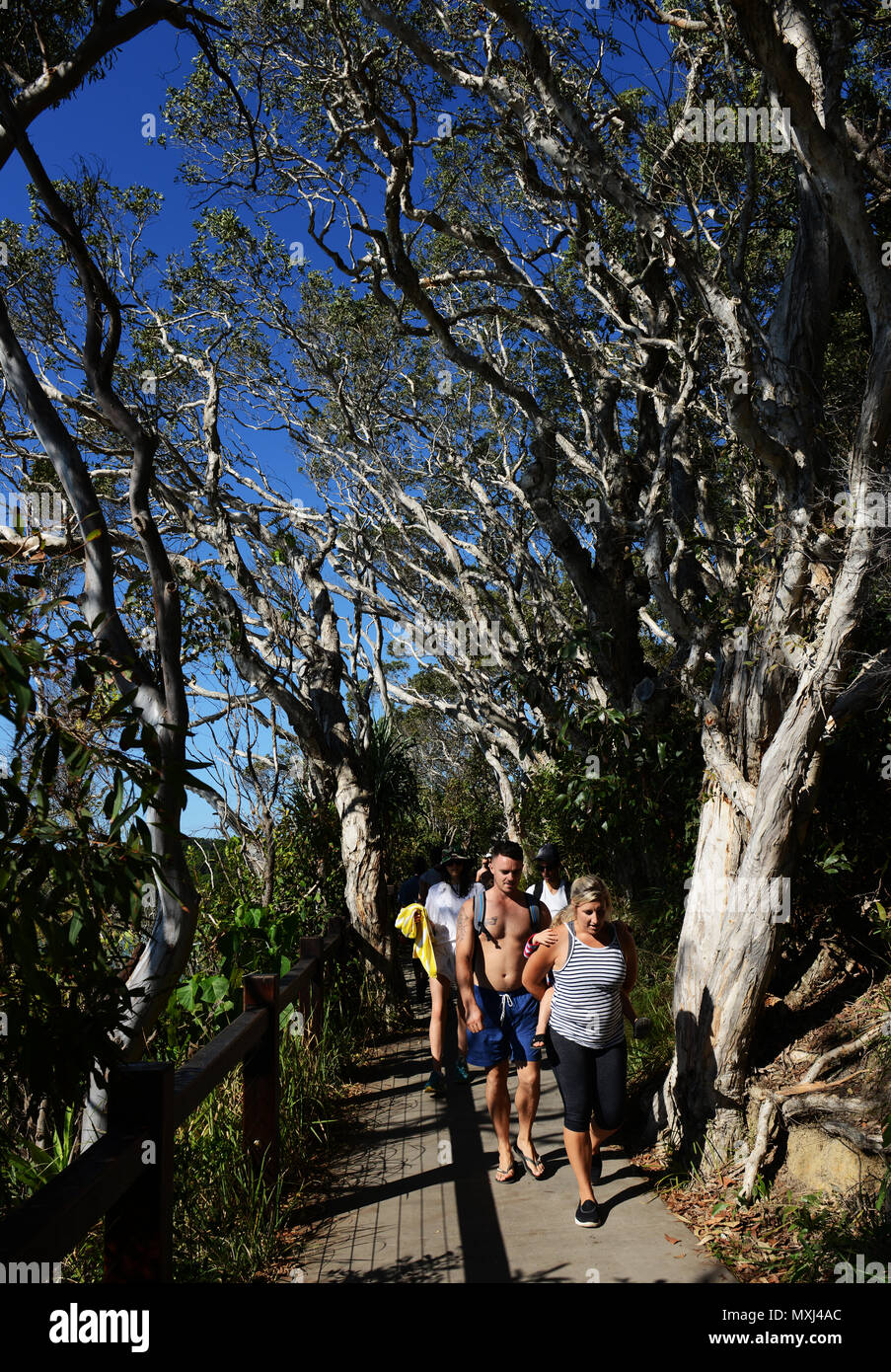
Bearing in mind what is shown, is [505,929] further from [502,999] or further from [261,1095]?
[261,1095]

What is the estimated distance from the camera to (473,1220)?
5.09 m

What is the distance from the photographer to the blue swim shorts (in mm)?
5832

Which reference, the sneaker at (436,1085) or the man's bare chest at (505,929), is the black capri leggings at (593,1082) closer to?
the man's bare chest at (505,929)

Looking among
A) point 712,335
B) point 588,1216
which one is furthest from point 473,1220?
point 712,335

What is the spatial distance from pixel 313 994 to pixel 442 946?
143 cm

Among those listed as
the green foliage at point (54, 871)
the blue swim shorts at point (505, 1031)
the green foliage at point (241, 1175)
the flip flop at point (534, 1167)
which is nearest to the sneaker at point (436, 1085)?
the green foliage at point (241, 1175)

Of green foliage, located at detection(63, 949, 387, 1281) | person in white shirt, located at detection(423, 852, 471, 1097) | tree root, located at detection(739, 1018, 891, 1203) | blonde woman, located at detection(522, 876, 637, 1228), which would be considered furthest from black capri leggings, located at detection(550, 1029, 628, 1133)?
person in white shirt, located at detection(423, 852, 471, 1097)

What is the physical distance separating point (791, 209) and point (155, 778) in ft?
36.5

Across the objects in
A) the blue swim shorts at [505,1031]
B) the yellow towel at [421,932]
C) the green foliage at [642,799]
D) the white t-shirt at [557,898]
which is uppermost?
the green foliage at [642,799]

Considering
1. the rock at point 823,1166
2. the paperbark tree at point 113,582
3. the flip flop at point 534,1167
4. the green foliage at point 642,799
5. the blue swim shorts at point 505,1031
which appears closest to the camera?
the paperbark tree at point 113,582

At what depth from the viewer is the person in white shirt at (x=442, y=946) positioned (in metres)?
7.32

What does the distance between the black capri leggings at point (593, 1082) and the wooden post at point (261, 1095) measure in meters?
1.57
